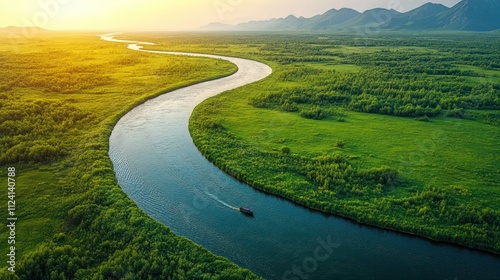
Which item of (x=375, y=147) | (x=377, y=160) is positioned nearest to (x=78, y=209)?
(x=377, y=160)

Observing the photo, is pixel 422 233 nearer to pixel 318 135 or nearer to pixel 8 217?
→ pixel 318 135

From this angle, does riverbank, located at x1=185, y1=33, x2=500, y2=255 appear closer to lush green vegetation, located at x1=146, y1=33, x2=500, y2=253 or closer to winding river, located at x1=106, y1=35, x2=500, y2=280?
lush green vegetation, located at x1=146, y1=33, x2=500, y2=253

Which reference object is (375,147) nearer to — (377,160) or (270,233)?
(377,160)

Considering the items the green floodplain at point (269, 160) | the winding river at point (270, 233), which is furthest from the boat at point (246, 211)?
the green floodplain at point (269, 160)

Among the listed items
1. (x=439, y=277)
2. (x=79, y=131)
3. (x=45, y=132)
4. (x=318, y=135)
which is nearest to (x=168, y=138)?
(x=79, y=131)

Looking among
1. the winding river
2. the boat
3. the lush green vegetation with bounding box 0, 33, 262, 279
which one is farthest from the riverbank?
the lush green vegetation with bounding box 0, 33, 262, 279

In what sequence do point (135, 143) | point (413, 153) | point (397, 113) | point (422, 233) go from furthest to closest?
point (397, 113) < point (135, 143) < point (413, 153) < point (422, 233)
